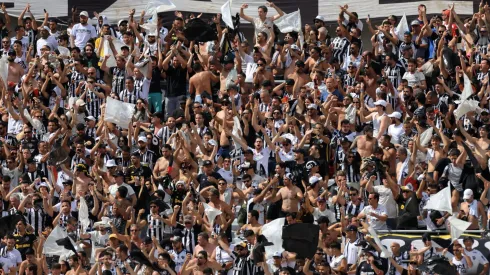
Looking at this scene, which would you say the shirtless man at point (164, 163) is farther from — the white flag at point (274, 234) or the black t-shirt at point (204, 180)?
the white flag at point (274, 234)

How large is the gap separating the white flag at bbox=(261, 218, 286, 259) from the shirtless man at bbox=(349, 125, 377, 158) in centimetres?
271

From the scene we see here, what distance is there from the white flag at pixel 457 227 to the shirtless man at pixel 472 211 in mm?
788

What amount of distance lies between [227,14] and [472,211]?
282 inches

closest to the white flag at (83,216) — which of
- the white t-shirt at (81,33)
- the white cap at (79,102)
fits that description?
the white cap at (79,102)

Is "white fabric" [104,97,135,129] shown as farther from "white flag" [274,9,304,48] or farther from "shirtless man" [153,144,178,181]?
"white flag" [274,9,304,48]

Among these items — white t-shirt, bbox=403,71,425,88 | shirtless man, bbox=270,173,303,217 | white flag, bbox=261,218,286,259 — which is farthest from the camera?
white t-shirt, bbox=403,71,425,88

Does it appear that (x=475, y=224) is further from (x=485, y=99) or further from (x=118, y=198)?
(x=118, y=198)

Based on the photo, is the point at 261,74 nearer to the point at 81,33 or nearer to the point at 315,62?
the point at 315,62

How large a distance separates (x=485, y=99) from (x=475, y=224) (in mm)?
3778

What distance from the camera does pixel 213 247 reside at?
904 inches

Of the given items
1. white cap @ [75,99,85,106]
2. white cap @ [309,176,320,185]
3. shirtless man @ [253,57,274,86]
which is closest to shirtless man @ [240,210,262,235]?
white cap @ [309,176,320,185]

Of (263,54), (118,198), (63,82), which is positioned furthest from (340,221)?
(63,82)

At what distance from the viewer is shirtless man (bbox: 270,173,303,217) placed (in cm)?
2344

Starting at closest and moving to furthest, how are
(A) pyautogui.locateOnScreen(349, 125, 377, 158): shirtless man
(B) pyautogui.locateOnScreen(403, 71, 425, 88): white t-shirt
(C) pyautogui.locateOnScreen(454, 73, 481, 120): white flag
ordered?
(A) pyautogui.locateOnScreen(349, 125, 377, 158): shirtless man, (C) pyautogui.locateOnScreen(454, 73, 481, 120): white flag, (B) pyautogui.locateOnScreen(403, 71, 425, 88): white t-shirt
